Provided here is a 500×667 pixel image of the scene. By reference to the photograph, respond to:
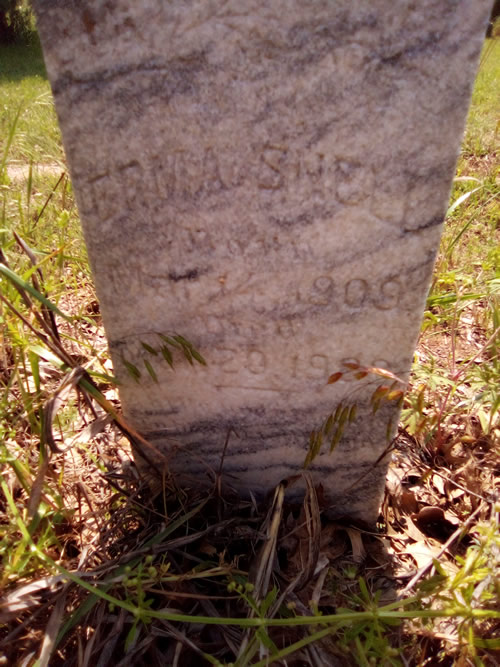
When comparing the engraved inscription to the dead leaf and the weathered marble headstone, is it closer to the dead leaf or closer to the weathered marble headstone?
the weathered marble headstone

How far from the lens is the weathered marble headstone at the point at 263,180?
2.67ft

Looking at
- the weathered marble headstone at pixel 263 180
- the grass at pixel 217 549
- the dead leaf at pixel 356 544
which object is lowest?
the dead leaf at pixel 356 544

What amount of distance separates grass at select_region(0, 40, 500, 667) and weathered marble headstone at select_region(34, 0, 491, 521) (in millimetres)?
168

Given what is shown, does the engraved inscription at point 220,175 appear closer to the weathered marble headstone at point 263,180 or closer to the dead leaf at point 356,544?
the weathered marble headstone at point 263,180

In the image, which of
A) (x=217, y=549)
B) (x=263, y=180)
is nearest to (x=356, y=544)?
(x=217, y=549)

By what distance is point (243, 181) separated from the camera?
36.6 inches

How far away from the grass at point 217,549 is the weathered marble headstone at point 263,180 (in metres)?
0.17

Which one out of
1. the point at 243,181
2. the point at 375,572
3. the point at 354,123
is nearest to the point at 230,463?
the point at 375,572

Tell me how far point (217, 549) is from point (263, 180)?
833mm

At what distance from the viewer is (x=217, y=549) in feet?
3.92

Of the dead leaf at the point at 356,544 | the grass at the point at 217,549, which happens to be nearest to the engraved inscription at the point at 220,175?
the grass at the point at 217,549

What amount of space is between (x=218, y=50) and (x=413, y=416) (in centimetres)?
98

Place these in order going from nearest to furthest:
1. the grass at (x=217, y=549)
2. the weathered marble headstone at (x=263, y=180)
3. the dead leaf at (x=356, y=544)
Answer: the weathered marble headstone at (x=263, y=180) < the grass at (x=217, y=549) < the dead leaf at (x=356, y=544)

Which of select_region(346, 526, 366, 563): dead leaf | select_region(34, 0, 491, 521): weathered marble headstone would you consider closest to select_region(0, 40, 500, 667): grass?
select_region(346, 526, 366, 563): dead leaf
